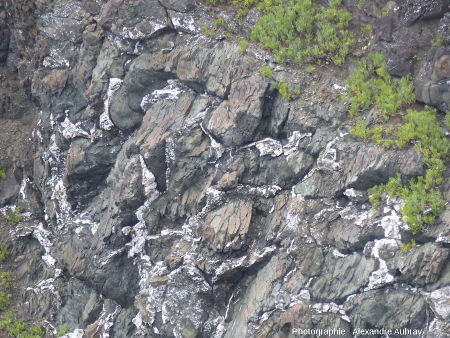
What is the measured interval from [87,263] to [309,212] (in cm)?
784

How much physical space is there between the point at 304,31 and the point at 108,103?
6.84m

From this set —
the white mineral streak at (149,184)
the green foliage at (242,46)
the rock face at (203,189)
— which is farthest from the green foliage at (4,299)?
the green foliage at (242,46)

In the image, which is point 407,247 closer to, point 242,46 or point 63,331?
point 242,46

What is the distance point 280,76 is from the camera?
1794 centimetres

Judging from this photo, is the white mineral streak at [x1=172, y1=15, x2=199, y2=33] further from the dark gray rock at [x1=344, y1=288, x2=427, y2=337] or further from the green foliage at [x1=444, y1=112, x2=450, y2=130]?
the dark gray rock at [x1=344, y1=288, x2=427, y2=337]

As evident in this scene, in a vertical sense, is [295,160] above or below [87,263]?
above

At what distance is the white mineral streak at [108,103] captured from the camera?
20641 mm

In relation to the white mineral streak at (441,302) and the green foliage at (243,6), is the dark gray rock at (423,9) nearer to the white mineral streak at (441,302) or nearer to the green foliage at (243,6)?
the green foliage at (243,6)

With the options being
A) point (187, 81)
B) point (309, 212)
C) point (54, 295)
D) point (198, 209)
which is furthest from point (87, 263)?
point (309, 212)

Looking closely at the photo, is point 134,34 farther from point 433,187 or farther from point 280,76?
point 433,187

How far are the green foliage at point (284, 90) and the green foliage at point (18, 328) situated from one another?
36.3ft

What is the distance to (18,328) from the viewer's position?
2083 cm

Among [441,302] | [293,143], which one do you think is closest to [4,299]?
[293,143]

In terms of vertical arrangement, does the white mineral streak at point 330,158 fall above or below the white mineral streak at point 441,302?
above
